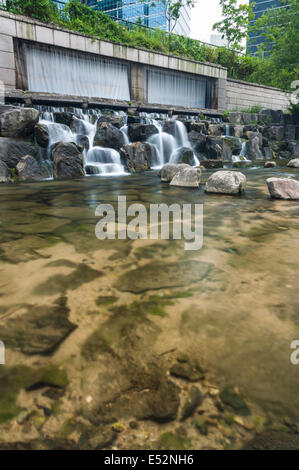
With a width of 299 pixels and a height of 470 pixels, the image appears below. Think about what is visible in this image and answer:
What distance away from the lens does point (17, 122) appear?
24.1 feet

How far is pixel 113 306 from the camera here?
180 centimetres

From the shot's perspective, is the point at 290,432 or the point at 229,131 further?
the point at 229,131

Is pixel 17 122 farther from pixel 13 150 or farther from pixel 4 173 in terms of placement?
pixel 4 173

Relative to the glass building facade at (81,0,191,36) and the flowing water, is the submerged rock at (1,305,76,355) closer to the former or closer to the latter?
the flowing water

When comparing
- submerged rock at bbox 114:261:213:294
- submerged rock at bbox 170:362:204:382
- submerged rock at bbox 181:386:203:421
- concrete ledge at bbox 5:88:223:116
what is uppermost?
concrete ledge at bbox 5:88:223:116

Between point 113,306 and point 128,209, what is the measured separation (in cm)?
261

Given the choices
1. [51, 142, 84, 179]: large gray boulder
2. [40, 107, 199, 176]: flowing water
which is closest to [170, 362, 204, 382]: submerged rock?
[51, 142, 84, 179]: large gray boulder

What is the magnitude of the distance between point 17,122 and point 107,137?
2672mm

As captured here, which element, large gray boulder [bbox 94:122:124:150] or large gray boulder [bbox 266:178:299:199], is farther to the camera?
large gray boulder [bbox 94:122:124:150]

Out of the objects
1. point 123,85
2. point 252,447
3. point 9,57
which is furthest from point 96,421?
point 123,85

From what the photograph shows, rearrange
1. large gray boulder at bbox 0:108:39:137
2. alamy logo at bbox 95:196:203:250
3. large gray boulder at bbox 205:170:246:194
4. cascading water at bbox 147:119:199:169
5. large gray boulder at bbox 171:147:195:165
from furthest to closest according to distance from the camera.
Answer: cascading water at bbox 147:119:199:169, large gray boulder at bbox 171:147:195:165, large gray boulder at bbox 0:108:39:137, large gray boulder at bbox 205:170:246:194, alamy logo at bbox 95:196:203:250

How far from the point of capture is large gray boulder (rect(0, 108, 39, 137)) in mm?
7227

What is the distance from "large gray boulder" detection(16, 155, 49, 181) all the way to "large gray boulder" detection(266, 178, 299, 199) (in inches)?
200

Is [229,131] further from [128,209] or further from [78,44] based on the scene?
[128,209]
